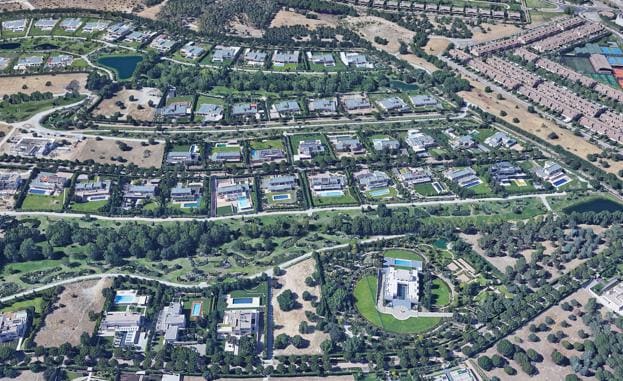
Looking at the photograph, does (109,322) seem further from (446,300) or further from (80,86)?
(80,86)

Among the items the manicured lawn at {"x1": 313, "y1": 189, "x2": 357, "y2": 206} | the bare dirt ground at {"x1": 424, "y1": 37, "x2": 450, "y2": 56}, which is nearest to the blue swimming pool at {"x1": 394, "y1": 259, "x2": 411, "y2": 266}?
the manicured lawn at {"x1": 313, "y1": 189, "x2": 357, "y2": 206}

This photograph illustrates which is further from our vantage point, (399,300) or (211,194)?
(211,194)

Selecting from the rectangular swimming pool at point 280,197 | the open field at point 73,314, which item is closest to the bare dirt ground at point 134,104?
the rectangular swimming pool at point 280,197

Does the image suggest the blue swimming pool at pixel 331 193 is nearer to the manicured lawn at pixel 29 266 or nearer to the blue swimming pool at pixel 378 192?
the blue swimming pool at pixel 378 192

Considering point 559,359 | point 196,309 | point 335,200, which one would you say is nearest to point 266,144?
point 335,200

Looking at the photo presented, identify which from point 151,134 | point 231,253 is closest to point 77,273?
point 231,253

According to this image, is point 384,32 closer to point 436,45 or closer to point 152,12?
point 436,45
